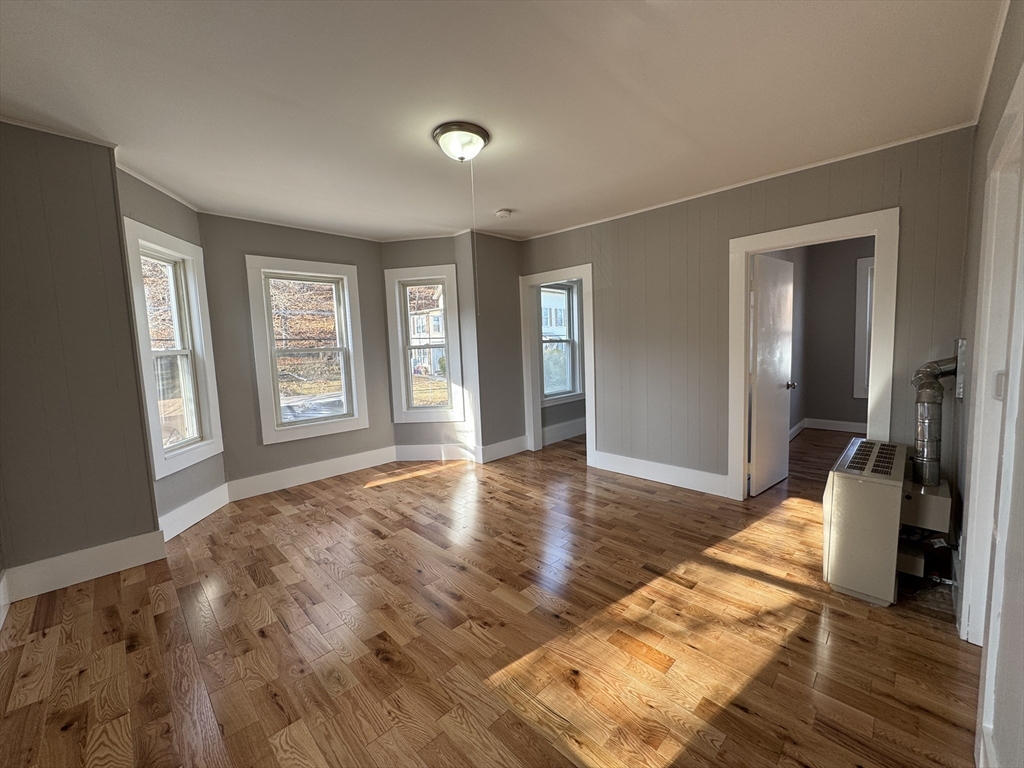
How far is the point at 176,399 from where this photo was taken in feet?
10.9

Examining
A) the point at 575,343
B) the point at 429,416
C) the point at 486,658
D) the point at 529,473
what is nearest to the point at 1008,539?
the point at 486,658

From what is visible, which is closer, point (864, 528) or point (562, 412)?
point (864, 528)

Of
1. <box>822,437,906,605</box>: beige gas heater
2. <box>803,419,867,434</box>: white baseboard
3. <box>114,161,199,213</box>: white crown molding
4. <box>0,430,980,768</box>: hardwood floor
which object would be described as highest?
<box>114,161,199,213</box>: white crown molding

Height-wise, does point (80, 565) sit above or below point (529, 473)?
above

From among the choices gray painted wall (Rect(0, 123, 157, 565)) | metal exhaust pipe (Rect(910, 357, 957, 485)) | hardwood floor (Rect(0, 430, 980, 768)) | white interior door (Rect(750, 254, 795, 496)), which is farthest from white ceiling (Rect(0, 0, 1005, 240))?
hardwood floor (Rect(0, 430, 980, 768))

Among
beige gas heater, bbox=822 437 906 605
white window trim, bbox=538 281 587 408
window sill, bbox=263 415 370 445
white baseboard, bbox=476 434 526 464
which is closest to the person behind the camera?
beige gas heater, bbox=822 437 906 605

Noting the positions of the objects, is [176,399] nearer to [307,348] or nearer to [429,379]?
[307,348]

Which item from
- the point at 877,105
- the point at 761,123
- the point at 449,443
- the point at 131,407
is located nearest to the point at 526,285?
the point at 449,443

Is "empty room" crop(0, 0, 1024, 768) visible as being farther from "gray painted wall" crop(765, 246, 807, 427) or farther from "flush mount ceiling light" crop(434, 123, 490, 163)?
"gray painted wall" crop(765, 246, 807, 427)

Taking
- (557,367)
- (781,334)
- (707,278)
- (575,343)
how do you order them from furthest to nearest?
(575,343)
(557,367)
(781,334)
(707,278)

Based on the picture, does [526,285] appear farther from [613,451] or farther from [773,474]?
[773,474]

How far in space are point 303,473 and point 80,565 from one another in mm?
1842

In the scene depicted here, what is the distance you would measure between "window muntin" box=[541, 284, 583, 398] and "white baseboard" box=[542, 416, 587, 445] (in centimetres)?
42

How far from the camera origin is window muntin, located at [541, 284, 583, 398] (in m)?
5.88
